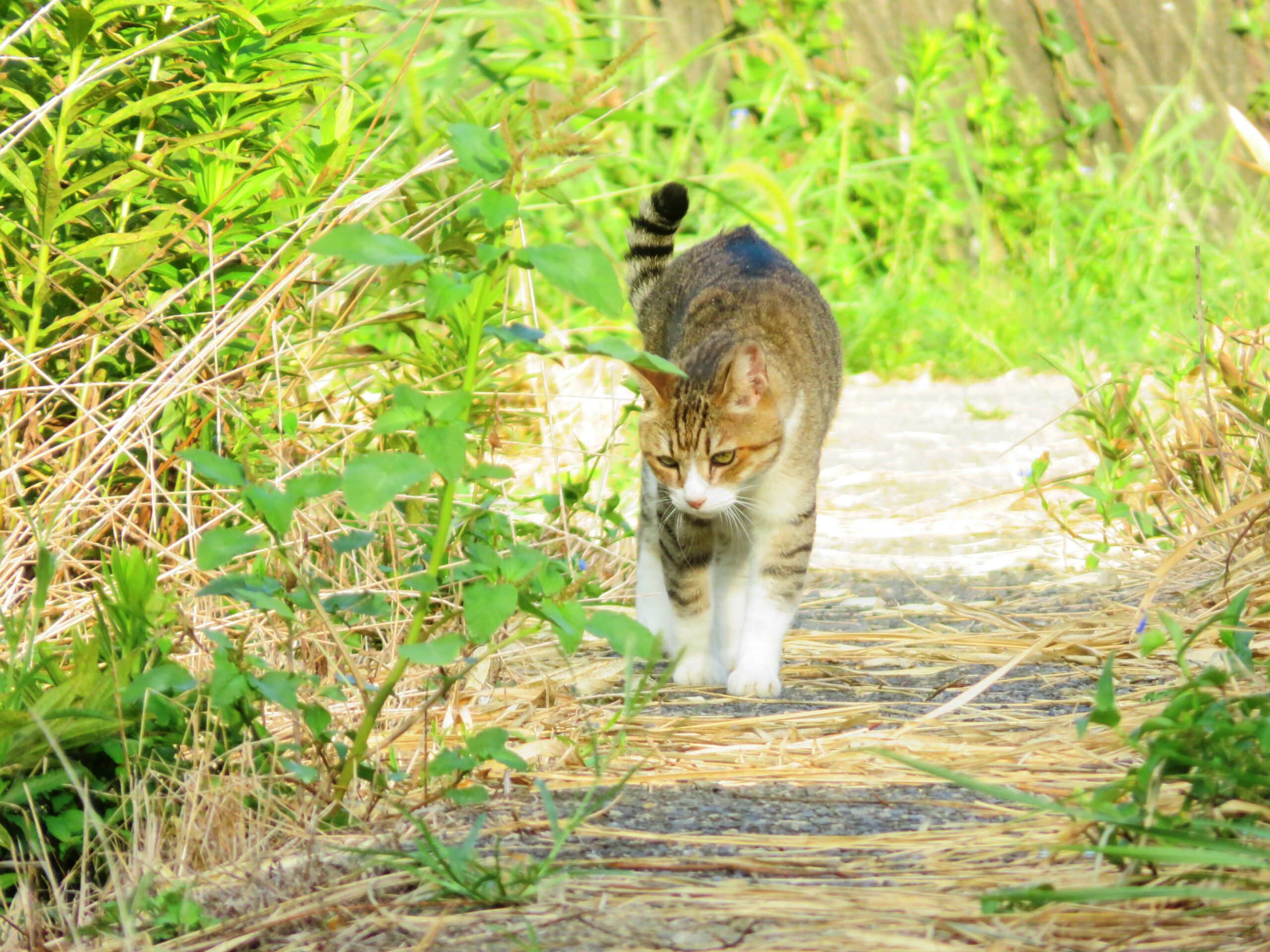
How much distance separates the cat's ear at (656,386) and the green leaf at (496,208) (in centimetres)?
133

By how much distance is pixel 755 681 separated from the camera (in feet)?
8.22

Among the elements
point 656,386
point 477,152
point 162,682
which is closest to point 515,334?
point 477,152

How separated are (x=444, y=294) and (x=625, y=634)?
0.45m

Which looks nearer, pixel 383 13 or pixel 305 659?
pixel 305 659

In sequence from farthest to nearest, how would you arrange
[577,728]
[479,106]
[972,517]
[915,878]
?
[972,517] → [479,106] → [577,728] → [915,878]

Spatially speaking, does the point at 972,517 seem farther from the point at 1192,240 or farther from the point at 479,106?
the point at 1192,240

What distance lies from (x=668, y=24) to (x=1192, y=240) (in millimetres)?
2882

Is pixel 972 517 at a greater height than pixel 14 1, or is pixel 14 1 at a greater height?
pixel 14 1

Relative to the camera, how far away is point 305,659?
2193mm

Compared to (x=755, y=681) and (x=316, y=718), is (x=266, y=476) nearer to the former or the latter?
(x=316, y=718)

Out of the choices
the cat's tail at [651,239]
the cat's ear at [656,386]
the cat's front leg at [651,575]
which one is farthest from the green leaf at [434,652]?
the cat's tail at [651,239]

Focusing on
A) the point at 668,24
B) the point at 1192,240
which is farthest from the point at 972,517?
the point at 668,24

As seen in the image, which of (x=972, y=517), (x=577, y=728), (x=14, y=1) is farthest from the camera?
(x=972, y=517)

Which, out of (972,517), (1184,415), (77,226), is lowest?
(972,517)
